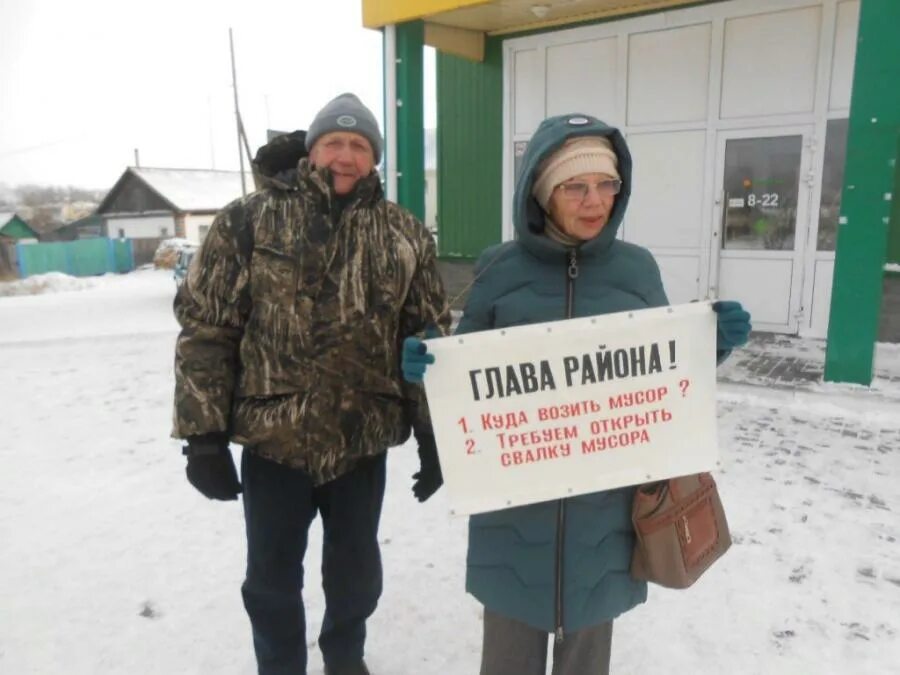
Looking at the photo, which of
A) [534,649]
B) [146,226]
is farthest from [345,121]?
[146,226]

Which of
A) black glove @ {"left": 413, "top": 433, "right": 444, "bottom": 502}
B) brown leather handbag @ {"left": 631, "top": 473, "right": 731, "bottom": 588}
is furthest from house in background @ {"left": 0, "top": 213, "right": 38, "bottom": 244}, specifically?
brown leather handbag @ {"left": 631, "top": 473, "right": 731, "bottom": 588}

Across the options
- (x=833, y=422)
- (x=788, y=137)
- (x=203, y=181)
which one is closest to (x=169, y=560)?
(x=833, y=422)

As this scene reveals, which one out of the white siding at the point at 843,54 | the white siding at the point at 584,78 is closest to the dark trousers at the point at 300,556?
the white siding at the point at 843,54

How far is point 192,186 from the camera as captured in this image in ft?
147

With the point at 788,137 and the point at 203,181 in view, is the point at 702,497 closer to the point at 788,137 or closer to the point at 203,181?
the point at 788,137

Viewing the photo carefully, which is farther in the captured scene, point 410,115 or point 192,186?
point 192,186

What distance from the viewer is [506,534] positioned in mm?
1781

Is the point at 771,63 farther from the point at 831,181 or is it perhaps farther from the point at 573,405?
the point at 573,405

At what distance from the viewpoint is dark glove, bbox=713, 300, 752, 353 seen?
171cm

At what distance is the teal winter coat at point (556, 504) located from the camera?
1.73 meters

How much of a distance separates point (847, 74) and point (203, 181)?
44576 millimetres

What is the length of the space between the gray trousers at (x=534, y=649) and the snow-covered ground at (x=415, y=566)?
27.6 inches

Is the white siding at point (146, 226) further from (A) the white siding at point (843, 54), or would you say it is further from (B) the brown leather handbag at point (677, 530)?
(B) the brown leather handbag at point (677, 530)

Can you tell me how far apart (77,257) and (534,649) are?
36.6 metres
